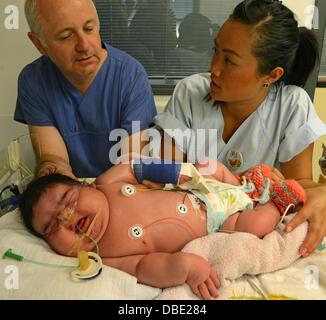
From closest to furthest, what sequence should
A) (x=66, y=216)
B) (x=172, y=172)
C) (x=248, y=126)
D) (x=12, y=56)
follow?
1. (x=66, y=216)
2. (x=172, y=172)
3. (x=248, y=126)
4. (x=12, y=56)

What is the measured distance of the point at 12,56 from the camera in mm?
2186

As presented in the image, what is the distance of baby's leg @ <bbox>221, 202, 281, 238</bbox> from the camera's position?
Answer: 1.15m

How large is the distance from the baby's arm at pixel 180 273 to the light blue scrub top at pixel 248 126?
58 centimetres

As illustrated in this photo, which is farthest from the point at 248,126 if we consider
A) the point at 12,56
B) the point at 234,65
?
the point at 12,56

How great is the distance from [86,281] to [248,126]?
2.83 feet

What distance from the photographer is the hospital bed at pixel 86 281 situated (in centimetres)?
96

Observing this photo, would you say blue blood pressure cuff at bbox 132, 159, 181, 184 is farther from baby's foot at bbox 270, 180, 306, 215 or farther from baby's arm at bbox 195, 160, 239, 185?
baby's foot at bbox 270, 180, 306, 215

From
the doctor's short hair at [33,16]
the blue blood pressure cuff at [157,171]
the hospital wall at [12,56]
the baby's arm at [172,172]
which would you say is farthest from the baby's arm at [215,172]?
the hospital wall at [12,56]

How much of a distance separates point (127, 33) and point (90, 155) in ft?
3.06

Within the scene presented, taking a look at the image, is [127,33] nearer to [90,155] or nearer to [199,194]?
[90,155]

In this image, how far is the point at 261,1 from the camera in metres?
1.33

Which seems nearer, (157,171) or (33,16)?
(157,171)

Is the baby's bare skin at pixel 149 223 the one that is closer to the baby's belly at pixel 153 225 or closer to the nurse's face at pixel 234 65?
the baby's belly at pixel 153 225

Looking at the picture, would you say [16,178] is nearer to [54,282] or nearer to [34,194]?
[34,194]
